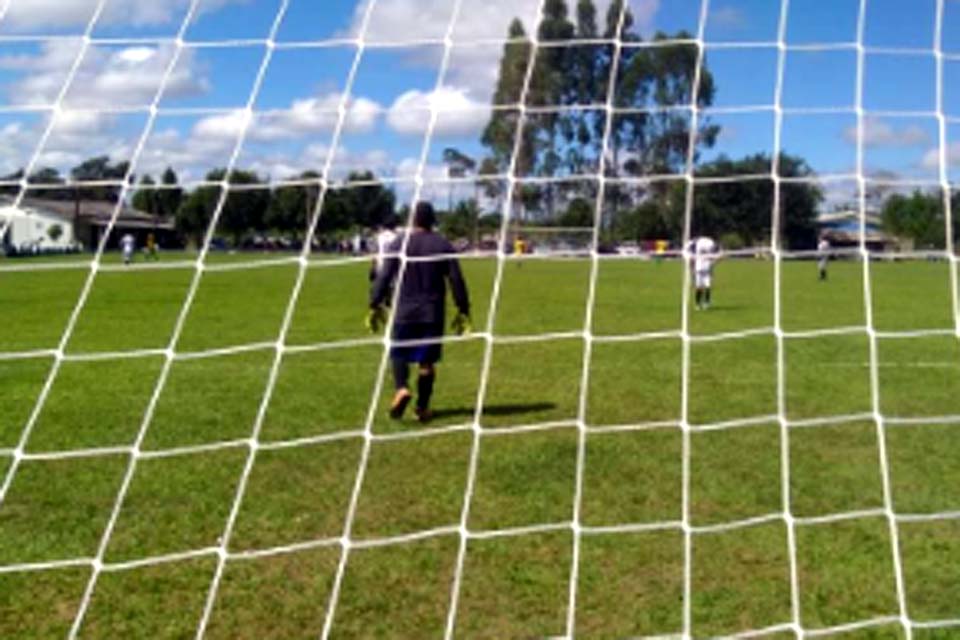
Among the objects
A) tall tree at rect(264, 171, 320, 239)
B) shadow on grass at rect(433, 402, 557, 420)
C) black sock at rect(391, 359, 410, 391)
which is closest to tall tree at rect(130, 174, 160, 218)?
tall tree at rect(264, 171, 320, 239)

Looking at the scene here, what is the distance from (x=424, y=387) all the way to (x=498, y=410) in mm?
601

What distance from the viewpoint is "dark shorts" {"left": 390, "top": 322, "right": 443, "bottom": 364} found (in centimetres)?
646

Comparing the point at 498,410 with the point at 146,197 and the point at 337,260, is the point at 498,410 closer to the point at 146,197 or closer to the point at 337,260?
the point at 337,260

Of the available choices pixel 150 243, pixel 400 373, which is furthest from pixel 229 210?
pixel 400 373

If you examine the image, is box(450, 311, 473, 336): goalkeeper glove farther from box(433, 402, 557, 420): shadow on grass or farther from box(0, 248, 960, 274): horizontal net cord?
box(0, 248, 960, 274): horizontal net cord

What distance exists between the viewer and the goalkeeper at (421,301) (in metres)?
6.39

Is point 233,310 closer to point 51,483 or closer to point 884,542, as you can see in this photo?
point 51,483

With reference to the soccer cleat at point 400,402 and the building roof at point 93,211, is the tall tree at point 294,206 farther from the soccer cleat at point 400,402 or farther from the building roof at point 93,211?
the soccer cleat at point 400,402

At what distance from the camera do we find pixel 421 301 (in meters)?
6.42

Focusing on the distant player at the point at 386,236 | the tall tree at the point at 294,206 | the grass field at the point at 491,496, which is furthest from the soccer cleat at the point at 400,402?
the tall tree at the point at 294,206

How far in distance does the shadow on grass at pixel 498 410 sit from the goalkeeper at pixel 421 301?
21cm

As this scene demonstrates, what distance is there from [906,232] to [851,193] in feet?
4.79

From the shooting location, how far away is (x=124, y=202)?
4.57 metres

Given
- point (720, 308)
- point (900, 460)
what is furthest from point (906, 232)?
point (720, 308)
